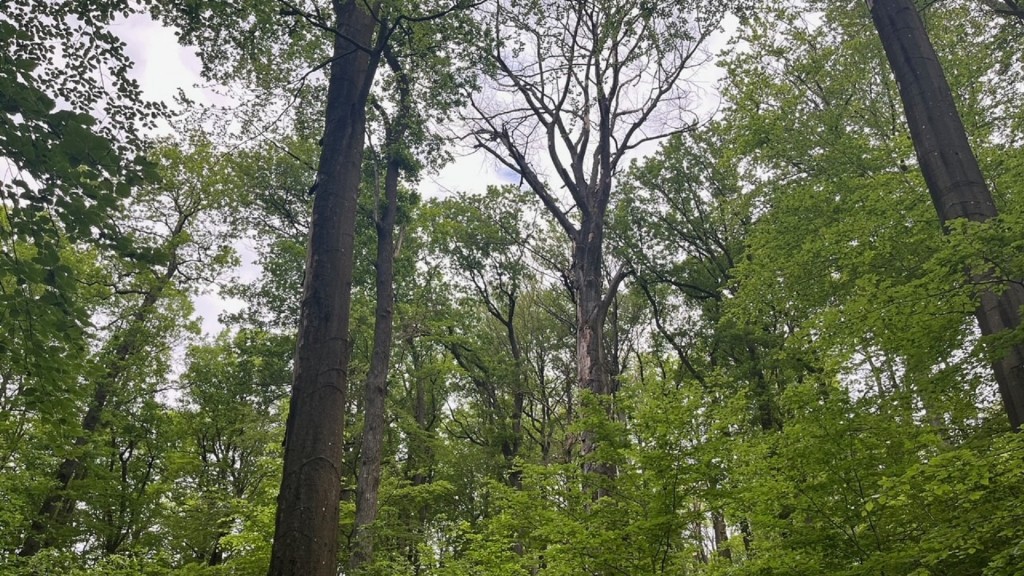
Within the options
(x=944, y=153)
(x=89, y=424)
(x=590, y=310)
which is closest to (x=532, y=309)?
(x=590, y=310)

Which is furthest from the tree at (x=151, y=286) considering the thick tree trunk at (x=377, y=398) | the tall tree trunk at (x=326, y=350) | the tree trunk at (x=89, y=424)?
the tall tree trunk at (x=326, y=350)

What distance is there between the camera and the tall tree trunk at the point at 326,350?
2984 mm

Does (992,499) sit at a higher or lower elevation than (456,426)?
lower

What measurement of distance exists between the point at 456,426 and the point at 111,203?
18.3 meters

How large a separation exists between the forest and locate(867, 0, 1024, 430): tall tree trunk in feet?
0.10

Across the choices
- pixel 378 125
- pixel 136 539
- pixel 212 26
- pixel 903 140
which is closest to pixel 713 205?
pixel 903 140

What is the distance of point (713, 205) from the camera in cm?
1463

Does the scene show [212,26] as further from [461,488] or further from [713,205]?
[461,488]

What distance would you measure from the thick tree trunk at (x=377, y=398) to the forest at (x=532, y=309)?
5cm

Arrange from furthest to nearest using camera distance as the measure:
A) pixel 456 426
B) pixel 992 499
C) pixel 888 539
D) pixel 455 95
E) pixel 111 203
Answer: pixel 456 426 < pixel 455 95 < pixel 888 539 < pixel 992 499 < pixel 111 203

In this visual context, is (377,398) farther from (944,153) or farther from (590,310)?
(944,153)

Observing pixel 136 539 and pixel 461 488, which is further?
pixel 461 488

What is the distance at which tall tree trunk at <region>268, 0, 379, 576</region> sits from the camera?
9.79 feet

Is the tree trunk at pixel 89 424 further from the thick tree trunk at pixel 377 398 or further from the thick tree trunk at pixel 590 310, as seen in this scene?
the thick tree trunk at pixel 590 310
